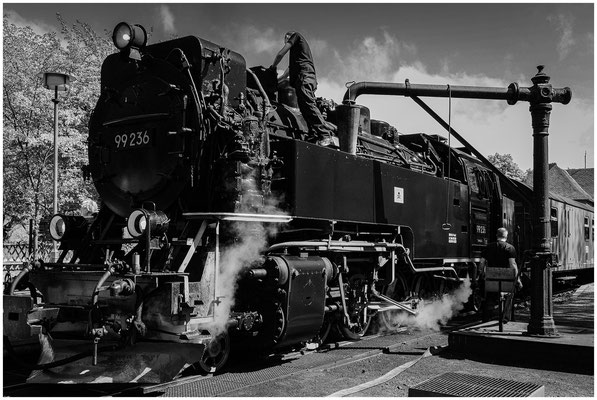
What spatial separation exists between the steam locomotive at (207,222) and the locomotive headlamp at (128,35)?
1 cm

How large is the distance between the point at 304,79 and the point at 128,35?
2.24 m

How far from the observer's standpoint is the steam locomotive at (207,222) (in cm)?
561

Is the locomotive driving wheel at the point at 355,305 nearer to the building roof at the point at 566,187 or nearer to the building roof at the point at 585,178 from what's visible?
the building roof at the point at 566,187

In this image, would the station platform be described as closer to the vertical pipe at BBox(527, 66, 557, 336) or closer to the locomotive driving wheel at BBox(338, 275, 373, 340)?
the vertical pipe at BBox(527, 66, 557, 336)

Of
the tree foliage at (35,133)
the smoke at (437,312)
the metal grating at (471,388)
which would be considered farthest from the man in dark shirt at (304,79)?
the tree foliage at (35,133)

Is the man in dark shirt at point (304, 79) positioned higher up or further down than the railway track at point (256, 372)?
higher up

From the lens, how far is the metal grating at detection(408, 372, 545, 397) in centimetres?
380

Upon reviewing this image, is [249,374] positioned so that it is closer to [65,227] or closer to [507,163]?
[65,227]

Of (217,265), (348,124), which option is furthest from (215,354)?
(348,124)

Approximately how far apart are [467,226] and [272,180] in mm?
5317

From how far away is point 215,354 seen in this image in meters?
6.13

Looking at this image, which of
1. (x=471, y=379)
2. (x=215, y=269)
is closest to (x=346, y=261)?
(x=215, y=269)

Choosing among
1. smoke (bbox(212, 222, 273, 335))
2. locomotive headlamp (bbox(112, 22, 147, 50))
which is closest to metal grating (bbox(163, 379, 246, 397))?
smoke (bbox(212, 222, 273, 335))

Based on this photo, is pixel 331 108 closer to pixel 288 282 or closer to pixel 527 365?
pixel 288 282
